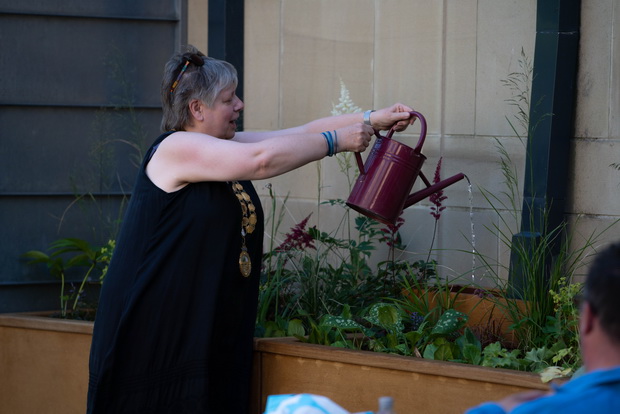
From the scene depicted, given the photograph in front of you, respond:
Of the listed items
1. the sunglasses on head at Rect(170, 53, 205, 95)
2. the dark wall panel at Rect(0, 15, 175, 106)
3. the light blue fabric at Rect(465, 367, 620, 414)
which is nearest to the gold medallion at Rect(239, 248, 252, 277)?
the sunglasses on head at Rect(170, 53, 205, 95)

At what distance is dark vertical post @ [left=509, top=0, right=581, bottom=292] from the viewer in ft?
12.4

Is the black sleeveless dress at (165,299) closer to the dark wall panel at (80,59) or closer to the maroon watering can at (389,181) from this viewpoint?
the maroon watering can at (389,181)

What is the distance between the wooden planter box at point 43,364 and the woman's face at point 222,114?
4.12 ft

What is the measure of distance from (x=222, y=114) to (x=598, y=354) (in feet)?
6.05

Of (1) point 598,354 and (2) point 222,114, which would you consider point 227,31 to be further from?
(1) point 598,354

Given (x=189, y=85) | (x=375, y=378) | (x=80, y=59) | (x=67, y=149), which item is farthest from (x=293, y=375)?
(x=80, y=59)

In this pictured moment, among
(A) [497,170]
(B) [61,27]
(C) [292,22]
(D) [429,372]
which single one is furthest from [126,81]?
(D) [429,372]

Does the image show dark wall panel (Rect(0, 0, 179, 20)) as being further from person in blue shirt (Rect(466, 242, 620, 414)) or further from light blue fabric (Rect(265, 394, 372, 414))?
person in blue shirt (Rect(466, 242, 620, 414))

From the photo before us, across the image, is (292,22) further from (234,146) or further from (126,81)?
(234,146)

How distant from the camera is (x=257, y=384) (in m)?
3.46

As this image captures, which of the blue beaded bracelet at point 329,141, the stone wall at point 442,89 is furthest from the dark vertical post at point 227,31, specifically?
the blue beaded bracelet at point 329,141

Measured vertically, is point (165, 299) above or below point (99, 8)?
below

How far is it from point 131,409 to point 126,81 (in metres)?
2.58

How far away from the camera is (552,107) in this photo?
3.76 meters
